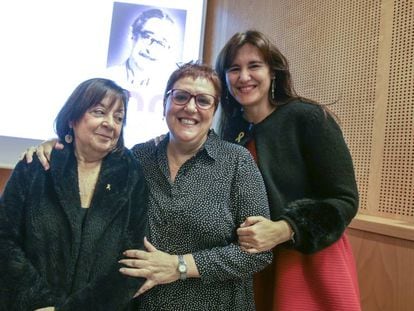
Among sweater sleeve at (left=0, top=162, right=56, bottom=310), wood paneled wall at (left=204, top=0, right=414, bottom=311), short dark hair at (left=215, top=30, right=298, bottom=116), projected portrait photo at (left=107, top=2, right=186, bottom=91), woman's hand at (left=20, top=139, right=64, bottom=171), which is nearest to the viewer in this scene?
sweater sleeve at (left=0, top=162, right=56, bottom=310)

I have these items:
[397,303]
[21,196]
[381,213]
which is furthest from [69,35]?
[397,303]

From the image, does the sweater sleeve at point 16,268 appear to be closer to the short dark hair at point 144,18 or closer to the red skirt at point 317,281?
the red skirt at point 317,281

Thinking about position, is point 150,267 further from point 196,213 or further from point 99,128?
point 99,128

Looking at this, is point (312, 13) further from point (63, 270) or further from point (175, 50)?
point (63, 270)

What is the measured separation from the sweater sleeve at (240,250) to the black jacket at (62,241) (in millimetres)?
247

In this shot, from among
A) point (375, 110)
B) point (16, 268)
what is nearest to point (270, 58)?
point (375, 110)

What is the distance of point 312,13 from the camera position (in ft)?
6.50

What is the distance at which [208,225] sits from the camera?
3.57 feet

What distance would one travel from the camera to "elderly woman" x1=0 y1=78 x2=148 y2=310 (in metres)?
0.99

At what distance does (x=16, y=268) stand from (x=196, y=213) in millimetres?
609

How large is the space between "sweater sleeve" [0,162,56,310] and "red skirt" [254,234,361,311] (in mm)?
826

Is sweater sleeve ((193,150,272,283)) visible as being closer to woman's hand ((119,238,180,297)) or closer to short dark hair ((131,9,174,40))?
woman's hand ((119,238,180,297))

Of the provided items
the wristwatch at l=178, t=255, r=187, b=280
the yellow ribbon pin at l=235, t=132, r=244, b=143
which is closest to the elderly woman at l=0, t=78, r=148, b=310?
the wristwatch at l=178, t=255, r=187, b=280

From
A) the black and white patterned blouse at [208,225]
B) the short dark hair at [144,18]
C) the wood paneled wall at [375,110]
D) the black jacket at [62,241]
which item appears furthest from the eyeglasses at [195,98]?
the short dark hair at [144,18]
